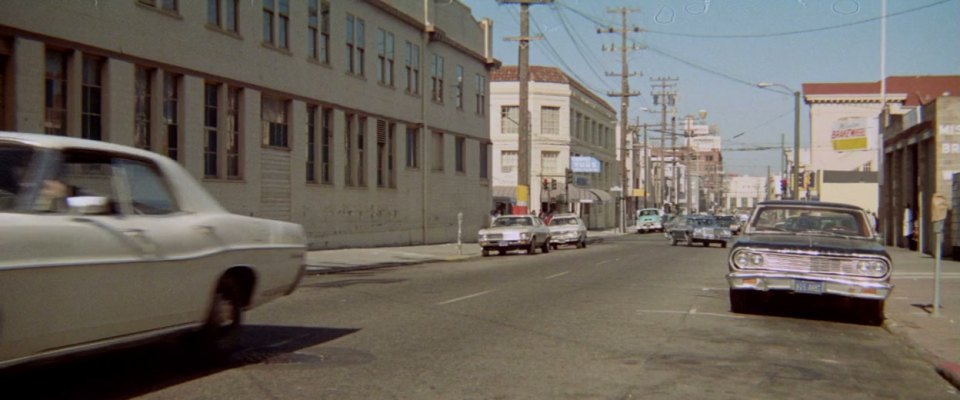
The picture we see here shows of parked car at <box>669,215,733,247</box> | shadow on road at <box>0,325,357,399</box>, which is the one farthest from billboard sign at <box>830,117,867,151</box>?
shadow on road at <box>0,325,357,399</box>

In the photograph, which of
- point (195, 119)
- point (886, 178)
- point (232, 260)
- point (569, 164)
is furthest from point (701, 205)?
point (232, 260)

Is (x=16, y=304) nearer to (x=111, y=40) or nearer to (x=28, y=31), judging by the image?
(x=28, y=31)

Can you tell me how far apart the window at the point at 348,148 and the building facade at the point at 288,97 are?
0.17ft

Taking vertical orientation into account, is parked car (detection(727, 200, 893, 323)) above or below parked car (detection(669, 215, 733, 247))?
above

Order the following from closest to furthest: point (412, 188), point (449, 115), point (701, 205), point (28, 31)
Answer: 1. point (28, 31)
2. point (412, 188)
3. point (449, 115)
4. point (701, 205)

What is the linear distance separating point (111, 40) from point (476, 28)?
2635 centimetres

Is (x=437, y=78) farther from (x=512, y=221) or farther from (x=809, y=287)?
(x=809, y=287)

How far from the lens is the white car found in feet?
18.6

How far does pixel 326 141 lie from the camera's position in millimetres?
31312

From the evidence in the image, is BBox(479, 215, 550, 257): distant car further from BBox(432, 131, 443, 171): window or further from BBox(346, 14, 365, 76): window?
BBox(432, 131, 443, 171): window

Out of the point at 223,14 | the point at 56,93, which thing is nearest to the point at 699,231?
the point at 223,14

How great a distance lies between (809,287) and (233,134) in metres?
18.3

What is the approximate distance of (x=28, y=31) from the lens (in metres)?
18.3

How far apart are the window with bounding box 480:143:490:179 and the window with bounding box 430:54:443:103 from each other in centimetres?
680
